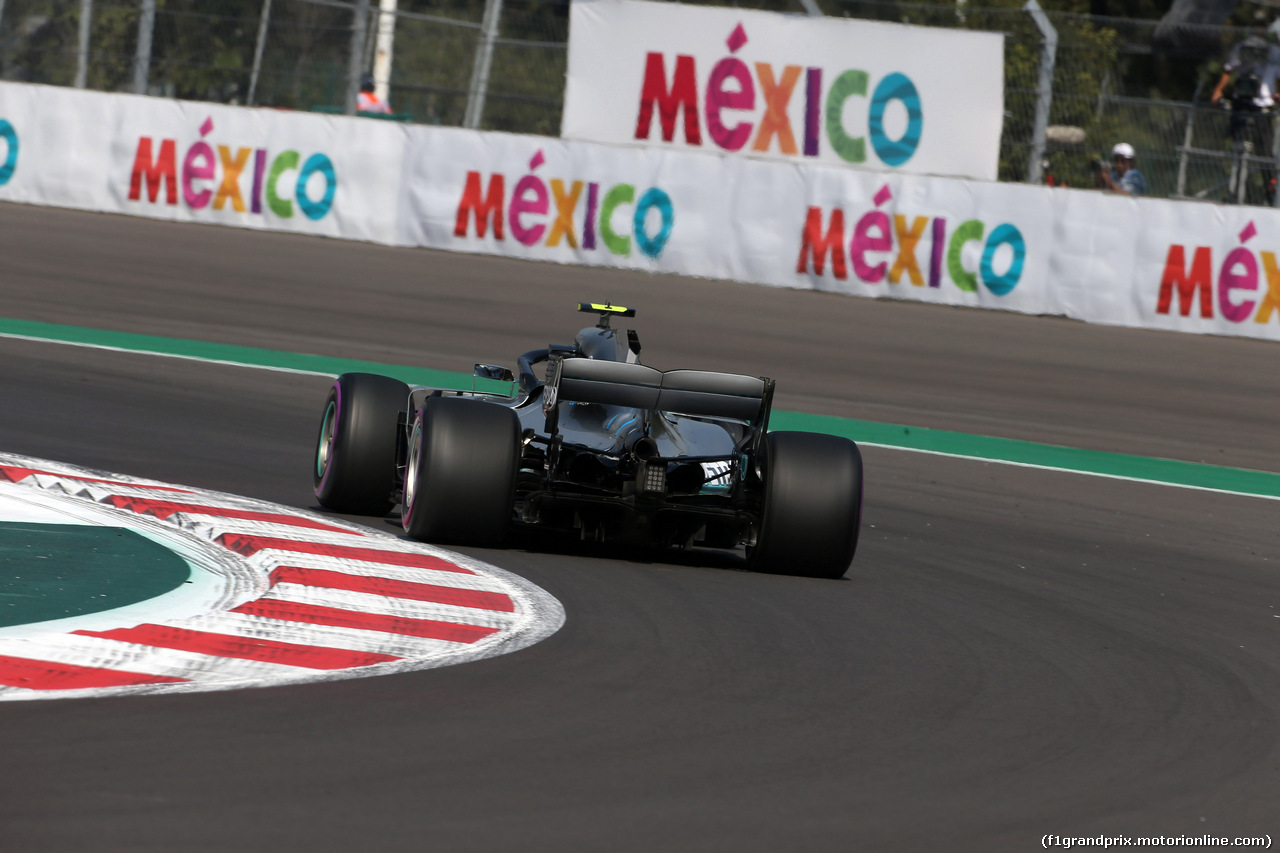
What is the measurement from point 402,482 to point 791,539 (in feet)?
6.04

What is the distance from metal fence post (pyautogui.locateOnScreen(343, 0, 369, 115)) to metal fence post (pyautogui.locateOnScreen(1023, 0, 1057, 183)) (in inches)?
297

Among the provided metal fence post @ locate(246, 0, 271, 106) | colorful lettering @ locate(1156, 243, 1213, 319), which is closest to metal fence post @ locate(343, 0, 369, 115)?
metal fence post @ locate(246, 0, 271, 106)

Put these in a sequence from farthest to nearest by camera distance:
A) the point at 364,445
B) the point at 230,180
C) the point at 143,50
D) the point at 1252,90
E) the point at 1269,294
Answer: the point at 143,50, the point at 230,180, the point at 1252,90, the point at 1269,294, the point at 364,445

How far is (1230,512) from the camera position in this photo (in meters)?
11.3

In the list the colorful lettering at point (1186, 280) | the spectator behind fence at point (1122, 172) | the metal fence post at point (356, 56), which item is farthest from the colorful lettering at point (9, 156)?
the colorful lettering at point (1186, 280)

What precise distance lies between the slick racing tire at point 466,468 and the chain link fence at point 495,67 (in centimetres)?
1350

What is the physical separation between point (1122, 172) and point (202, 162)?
10.0 metres

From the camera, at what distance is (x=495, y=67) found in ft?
72.7

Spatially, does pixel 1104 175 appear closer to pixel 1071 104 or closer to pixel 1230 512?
pixel 1071 104

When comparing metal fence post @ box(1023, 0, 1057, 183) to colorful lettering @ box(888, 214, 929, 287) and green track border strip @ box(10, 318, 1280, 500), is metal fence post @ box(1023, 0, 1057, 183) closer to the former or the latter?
colorful lettering @ box(888, 214, 929, 287)

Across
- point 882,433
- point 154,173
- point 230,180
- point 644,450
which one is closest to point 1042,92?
point 882,433

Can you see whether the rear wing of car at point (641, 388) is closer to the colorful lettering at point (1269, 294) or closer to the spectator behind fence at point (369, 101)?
the colorful lettering at point (1269, 294)

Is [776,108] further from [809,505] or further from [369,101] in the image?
[809,505]

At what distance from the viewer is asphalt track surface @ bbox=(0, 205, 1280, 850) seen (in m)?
4.32
